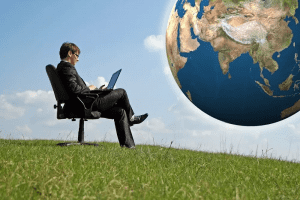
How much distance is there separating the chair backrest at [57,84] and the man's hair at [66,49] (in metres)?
0.33

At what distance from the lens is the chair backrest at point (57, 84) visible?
5.36 meters

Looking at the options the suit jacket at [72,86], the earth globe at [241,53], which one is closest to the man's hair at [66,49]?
the suit jacket at [72,86]

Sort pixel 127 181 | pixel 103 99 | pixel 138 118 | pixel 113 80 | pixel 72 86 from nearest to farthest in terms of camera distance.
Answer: pixel 127 181 → pixel 72 86 → pixel 103 99 → pixel 113 80 → pixel 138 118

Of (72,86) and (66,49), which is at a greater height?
(66,49)

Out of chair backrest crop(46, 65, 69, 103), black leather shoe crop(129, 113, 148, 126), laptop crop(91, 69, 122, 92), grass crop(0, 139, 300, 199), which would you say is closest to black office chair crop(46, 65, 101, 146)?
chair backrest crop(46, 65, 69, 103)

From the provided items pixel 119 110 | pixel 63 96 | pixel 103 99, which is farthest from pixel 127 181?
pixel 63 96

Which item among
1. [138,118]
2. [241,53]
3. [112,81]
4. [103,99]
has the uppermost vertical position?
[241,53]

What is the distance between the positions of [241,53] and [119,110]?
230 centimetres

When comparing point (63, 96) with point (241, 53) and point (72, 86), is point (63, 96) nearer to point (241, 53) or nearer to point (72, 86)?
point (72, 86)

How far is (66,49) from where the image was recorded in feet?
18.3

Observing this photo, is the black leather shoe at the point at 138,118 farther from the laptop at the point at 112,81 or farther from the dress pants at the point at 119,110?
the laptop at the point at 112,81

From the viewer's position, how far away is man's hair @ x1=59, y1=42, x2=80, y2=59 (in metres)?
5.58

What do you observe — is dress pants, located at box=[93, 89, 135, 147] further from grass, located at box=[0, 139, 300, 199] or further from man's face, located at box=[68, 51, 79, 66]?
grass, located at box=[0, 139, 300, 199]

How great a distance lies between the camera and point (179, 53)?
5.48 m
